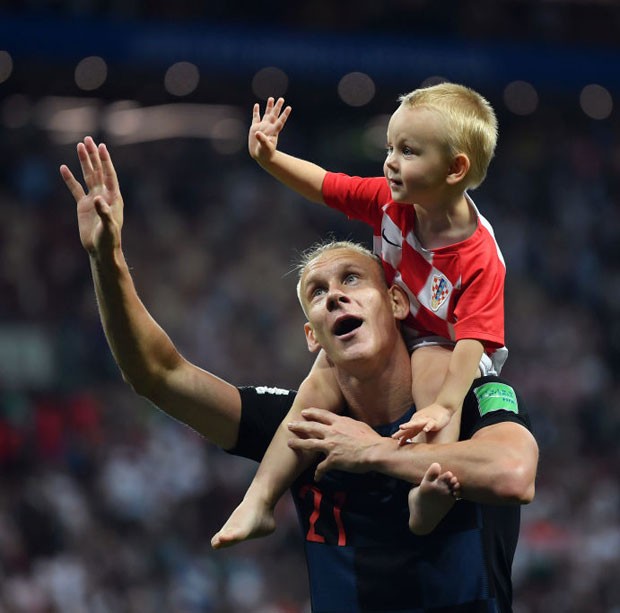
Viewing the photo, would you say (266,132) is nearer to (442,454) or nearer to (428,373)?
(428,373)

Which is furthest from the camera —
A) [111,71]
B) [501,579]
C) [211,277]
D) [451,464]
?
[111,71]

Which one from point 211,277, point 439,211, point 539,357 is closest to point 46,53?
point 211,277

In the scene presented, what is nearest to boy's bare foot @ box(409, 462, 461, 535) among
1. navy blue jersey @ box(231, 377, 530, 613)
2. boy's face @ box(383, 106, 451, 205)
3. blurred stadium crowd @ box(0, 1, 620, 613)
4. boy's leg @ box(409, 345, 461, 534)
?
boy's leg @ box(409, 345, 461, 534)

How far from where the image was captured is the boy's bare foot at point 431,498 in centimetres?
266

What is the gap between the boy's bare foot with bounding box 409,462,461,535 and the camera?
2.66m

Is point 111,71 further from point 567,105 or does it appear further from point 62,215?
point 567,105

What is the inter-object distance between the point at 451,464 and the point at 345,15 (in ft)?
36.3

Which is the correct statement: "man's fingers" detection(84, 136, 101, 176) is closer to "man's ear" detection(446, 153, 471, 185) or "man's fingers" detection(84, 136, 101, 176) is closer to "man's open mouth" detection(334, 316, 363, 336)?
"man's open mouth" detection(334, 316, 363, 336)

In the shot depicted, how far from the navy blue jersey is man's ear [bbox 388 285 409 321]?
0.85ft

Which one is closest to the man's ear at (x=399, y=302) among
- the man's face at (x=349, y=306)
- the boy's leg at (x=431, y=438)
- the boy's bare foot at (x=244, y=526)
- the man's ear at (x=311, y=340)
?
the man's face at (x=349, y=306)

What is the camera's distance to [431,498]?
271 cm

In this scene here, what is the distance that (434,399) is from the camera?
301 cm

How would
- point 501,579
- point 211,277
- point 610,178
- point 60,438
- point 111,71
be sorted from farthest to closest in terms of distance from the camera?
1. point 610,178
2. point 111,71
3. point 211,277
4. point 60,438
5. point 501,579

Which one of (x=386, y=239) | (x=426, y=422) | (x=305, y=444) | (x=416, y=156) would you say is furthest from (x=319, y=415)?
(x=416, y=156)
